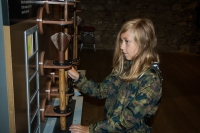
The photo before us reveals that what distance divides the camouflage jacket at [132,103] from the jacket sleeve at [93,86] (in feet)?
0.31

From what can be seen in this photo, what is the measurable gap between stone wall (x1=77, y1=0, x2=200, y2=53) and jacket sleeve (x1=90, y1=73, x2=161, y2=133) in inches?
231

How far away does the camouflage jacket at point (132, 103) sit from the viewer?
1.20 m

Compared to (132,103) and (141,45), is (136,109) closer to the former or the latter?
(132,103)

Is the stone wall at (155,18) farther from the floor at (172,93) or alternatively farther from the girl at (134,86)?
the girl at (134,86)

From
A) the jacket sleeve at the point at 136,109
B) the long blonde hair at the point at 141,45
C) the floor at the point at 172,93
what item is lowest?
the floor at the point at 172,93

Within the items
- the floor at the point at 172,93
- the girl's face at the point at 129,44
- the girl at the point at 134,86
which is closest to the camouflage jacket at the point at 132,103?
the girl at the point at 134,86

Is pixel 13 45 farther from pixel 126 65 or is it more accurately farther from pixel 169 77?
pixel 169 77

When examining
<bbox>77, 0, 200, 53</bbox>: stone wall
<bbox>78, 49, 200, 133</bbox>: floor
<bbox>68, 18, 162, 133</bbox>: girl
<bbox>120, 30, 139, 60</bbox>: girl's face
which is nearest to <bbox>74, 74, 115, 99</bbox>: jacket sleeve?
<bbox>68, 18, 162, 133</bbox>: girl

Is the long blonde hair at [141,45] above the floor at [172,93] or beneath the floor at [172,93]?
above

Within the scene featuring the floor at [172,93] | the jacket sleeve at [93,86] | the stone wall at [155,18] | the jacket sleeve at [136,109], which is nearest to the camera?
the jacket sleeve at [136,109]

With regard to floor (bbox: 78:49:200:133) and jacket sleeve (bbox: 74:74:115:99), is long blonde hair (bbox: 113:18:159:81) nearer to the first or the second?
jacket sleeve (bbox: 74:74:115:99)

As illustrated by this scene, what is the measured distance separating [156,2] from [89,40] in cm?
212

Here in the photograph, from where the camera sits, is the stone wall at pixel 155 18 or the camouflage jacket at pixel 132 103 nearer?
the camouflage jacket at pixel 132 103

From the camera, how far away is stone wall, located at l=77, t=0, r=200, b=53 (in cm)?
685
